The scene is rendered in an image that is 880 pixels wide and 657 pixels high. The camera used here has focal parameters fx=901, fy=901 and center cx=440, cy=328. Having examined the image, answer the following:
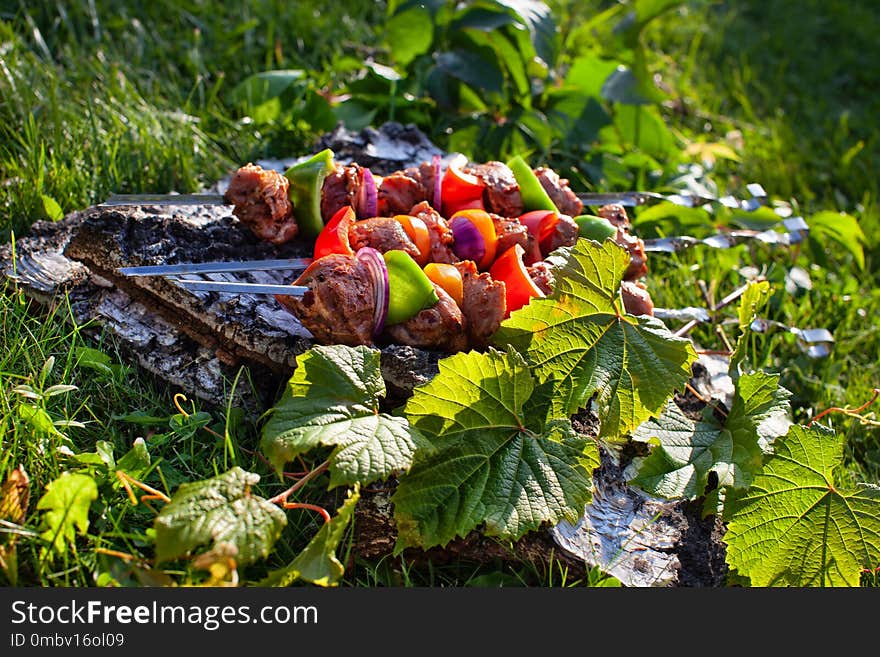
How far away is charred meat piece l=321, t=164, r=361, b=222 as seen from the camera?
9.11ft

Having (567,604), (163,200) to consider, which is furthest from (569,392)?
(163,200)

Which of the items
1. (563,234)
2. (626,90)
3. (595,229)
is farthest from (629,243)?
(626,90)

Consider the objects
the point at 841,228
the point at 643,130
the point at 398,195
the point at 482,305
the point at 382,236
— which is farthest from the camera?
the point at 643,130

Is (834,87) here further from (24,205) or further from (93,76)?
(24,205)

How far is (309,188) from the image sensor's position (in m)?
2.74

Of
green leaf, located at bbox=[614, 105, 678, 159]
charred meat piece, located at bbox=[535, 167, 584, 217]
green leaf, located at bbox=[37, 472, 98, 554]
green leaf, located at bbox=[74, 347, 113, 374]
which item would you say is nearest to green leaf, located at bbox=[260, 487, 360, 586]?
green leaf, located at bbox=[37, 472, 98, 554]

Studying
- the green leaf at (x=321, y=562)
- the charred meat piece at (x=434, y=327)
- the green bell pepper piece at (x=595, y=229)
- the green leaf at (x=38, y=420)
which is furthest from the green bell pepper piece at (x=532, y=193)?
the green leaf at (x=38, y=420)

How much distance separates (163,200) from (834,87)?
15.5ft

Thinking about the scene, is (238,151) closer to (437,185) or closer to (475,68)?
(475,68)

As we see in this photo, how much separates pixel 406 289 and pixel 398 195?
63cm

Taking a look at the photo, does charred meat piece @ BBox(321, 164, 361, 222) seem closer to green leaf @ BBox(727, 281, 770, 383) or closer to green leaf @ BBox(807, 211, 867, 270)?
green leaf @ BBox(727, 281, 770, 383)

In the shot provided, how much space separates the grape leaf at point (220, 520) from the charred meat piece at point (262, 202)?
97cm

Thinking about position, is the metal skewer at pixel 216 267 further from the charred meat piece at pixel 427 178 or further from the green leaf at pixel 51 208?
the green leaf at pixel 51 208

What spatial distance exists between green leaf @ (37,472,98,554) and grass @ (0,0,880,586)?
0.08m
